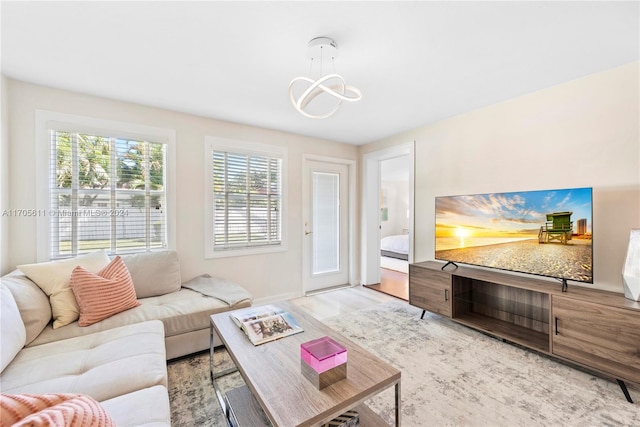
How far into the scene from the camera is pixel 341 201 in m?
4.30

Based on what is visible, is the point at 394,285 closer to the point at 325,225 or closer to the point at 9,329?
the point at 325,225

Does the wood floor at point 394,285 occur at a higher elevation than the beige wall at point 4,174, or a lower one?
lower

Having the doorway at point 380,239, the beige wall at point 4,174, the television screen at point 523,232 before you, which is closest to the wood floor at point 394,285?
the doorway at point 380,239

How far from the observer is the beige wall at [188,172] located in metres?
2.26

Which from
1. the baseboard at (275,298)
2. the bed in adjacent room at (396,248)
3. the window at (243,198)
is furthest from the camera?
the bed in adjacent room at (396,248)

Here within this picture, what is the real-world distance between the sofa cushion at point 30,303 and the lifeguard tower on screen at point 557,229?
375 centimetres

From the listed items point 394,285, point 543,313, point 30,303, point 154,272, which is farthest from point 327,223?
point 30,303

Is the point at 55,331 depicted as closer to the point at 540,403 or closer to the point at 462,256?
the point at 540,403

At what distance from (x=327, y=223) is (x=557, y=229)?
2720 millimetres

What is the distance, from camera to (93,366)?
1.41m

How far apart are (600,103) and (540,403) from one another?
7.51ft

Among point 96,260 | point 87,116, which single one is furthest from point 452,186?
point 87,116

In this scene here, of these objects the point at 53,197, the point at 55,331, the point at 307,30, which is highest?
the point at 307,30

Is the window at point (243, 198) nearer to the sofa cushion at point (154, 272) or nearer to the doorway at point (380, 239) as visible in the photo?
the sofa cushion at point (154, 272)
